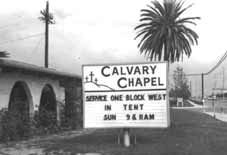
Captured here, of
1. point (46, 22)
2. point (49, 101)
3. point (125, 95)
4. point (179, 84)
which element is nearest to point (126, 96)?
point (125, 95)

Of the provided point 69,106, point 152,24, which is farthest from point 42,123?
point 152,24

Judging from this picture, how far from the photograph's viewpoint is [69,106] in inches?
848

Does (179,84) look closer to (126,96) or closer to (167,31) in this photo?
(167,31)

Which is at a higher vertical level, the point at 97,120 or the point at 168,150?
the point at 97,120

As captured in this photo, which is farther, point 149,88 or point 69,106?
point 69,106

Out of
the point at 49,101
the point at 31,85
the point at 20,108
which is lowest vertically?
the point at 20,108

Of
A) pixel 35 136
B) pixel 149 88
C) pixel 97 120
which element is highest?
pixel 149 88

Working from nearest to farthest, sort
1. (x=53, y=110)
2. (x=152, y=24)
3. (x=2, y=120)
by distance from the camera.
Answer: (x=2, y=120) < (x=53, y=110) < (x=152, y=24)

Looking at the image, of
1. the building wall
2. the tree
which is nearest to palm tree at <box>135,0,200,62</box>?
the building wall

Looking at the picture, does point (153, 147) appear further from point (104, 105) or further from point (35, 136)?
point (35, 136)

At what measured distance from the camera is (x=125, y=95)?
42.3ft

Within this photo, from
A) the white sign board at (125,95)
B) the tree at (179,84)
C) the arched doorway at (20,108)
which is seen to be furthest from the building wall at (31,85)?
the tree at (179,84)

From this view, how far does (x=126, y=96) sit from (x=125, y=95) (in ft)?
0.16

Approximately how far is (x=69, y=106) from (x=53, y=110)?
0.99m
